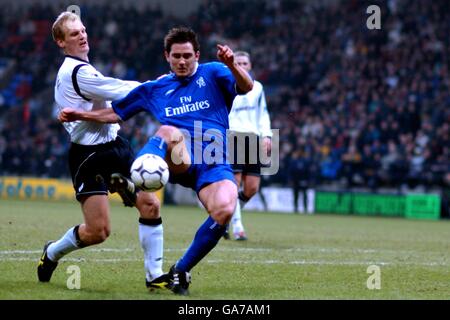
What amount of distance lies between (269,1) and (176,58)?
80.1 feet

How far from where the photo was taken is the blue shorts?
22.0ft

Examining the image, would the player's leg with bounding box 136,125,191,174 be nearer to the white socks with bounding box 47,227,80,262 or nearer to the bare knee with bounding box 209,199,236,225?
the bare knee with bounding box 209,199,236,225

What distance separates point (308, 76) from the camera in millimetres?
27031

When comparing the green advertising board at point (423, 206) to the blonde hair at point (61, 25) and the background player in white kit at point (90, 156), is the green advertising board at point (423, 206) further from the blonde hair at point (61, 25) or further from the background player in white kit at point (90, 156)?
the blonde hair at point (61, 25)

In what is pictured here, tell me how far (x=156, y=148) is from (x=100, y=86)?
2.55 ft

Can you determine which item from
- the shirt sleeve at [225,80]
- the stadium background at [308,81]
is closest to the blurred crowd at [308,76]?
the stadium background at [308,81]

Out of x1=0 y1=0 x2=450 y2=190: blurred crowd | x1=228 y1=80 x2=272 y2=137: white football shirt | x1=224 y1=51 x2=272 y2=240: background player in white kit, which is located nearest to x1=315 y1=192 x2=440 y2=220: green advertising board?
x1=0 y1=0 x2=450 y2=190: blurred crowd

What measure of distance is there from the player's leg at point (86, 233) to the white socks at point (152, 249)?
15.3 inches

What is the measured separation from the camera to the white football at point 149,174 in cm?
615

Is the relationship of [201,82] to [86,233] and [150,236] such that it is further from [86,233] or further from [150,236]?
[86,233]

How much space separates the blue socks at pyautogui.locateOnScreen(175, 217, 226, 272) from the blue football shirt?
24.9 inches
